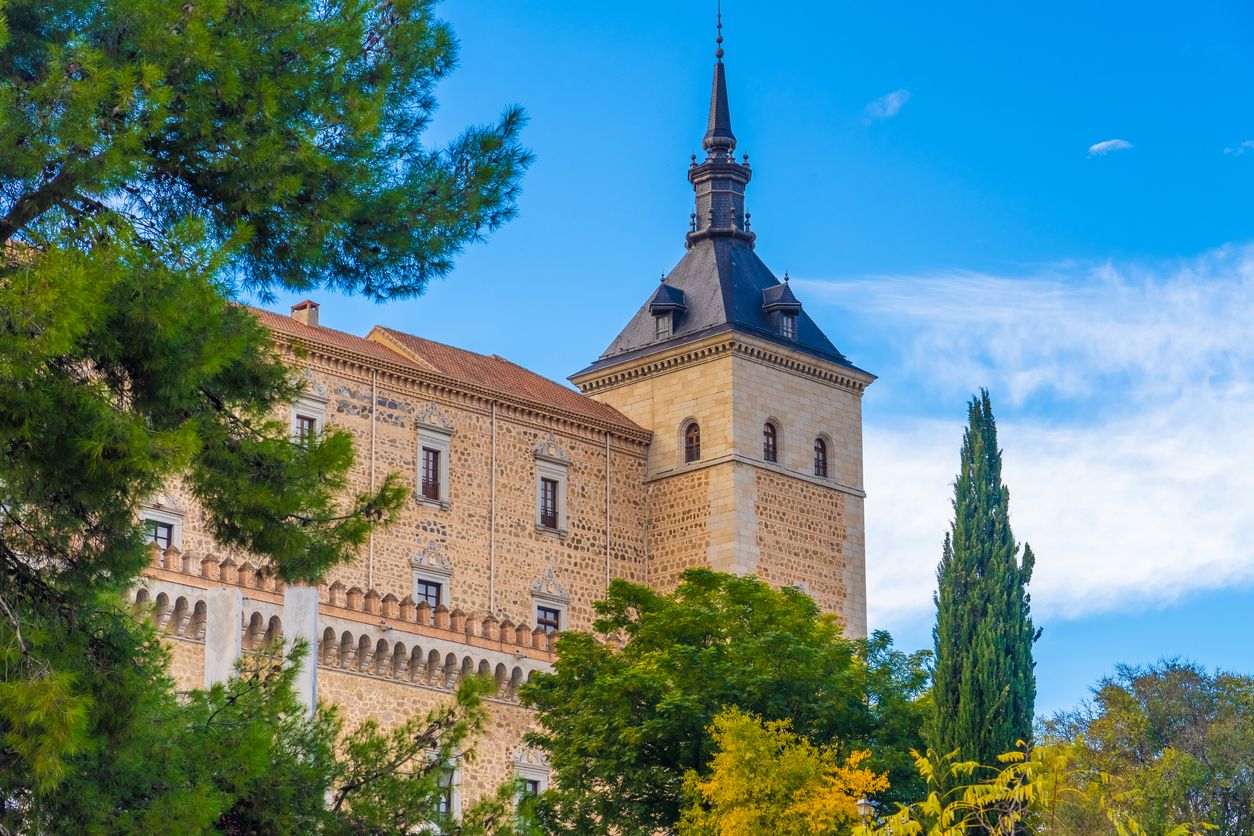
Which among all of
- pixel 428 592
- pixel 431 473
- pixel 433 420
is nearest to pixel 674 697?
pixel 428 592

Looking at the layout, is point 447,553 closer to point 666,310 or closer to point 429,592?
point 429,592

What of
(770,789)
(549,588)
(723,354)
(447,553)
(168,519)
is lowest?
(770,789)

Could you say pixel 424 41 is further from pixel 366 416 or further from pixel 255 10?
pixel 366 416

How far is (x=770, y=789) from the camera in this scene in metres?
29.5

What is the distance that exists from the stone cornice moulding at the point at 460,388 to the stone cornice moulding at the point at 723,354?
A: 1.75 m

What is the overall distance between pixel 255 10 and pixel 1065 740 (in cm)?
3265

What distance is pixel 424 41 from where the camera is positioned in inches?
603

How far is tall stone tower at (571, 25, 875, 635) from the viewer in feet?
151

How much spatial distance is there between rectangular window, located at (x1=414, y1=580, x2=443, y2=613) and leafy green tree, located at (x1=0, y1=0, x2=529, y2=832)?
26735 mm

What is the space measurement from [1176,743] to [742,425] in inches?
428

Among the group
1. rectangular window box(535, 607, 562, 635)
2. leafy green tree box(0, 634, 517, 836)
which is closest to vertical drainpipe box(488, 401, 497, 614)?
rectangular window box(535, 607, 562, 635)

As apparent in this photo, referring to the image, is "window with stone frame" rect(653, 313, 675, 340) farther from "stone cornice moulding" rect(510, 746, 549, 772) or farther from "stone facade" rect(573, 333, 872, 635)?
"stone cornice moulding" rect(510, 746, 549, 772)

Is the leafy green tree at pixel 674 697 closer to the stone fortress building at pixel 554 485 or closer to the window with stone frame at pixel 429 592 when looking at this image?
the stone fortress building at pixel 554 485

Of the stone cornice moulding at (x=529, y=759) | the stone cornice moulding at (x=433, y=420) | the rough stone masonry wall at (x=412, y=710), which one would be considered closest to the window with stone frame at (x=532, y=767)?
the stone cornice moulding at (x=529, y=759)
